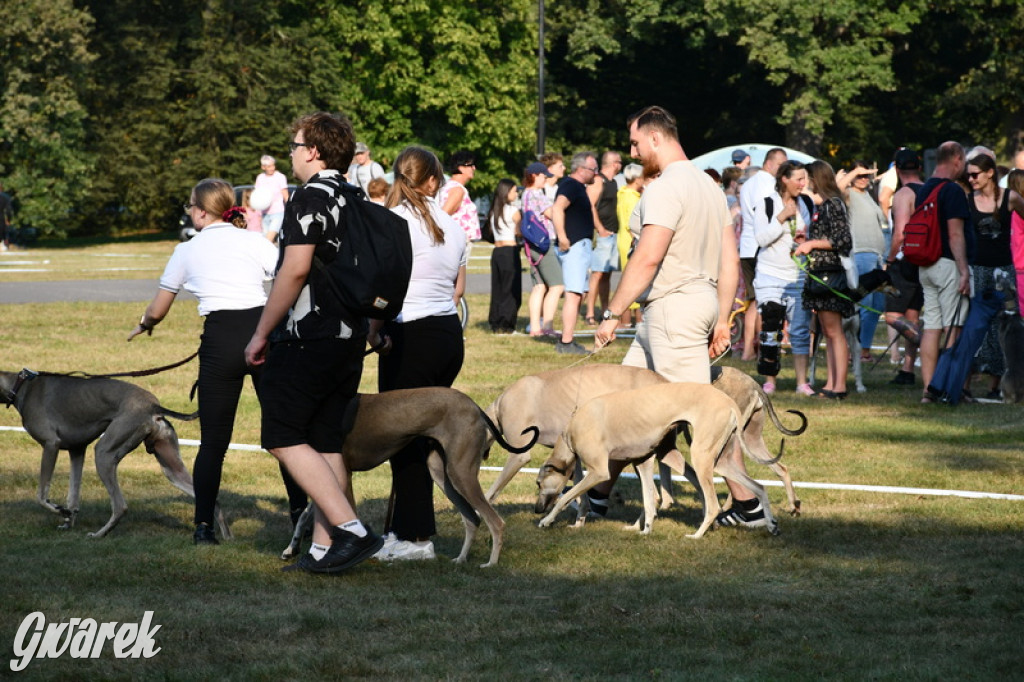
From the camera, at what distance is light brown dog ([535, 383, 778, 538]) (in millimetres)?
6707

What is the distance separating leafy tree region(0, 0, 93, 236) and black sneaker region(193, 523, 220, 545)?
3814 centimetres

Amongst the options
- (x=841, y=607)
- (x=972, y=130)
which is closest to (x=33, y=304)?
(x=841, y=607)

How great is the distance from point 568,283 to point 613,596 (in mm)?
9447

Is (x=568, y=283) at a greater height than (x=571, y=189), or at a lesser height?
lesser

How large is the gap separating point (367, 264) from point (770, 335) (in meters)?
6.43

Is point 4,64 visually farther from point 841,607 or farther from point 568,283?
point 841,607

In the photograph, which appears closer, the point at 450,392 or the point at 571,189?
the point at 450,392

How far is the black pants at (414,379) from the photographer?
21.4 ft

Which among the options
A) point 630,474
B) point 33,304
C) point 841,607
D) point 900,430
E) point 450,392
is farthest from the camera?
point 33,304

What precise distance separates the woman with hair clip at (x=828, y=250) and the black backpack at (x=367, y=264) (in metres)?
6.23

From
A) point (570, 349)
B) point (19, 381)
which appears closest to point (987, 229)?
point (570, 349)

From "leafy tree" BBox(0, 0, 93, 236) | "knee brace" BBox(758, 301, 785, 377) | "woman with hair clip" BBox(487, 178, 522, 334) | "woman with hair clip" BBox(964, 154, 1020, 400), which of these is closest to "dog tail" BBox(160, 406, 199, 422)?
"knee brace" BBox(758, 301, 785, 377)

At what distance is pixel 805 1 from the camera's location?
131ft

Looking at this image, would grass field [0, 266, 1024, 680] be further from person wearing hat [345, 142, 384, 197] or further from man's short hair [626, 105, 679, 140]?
person wearing hat [345, 142, 384, 197]
